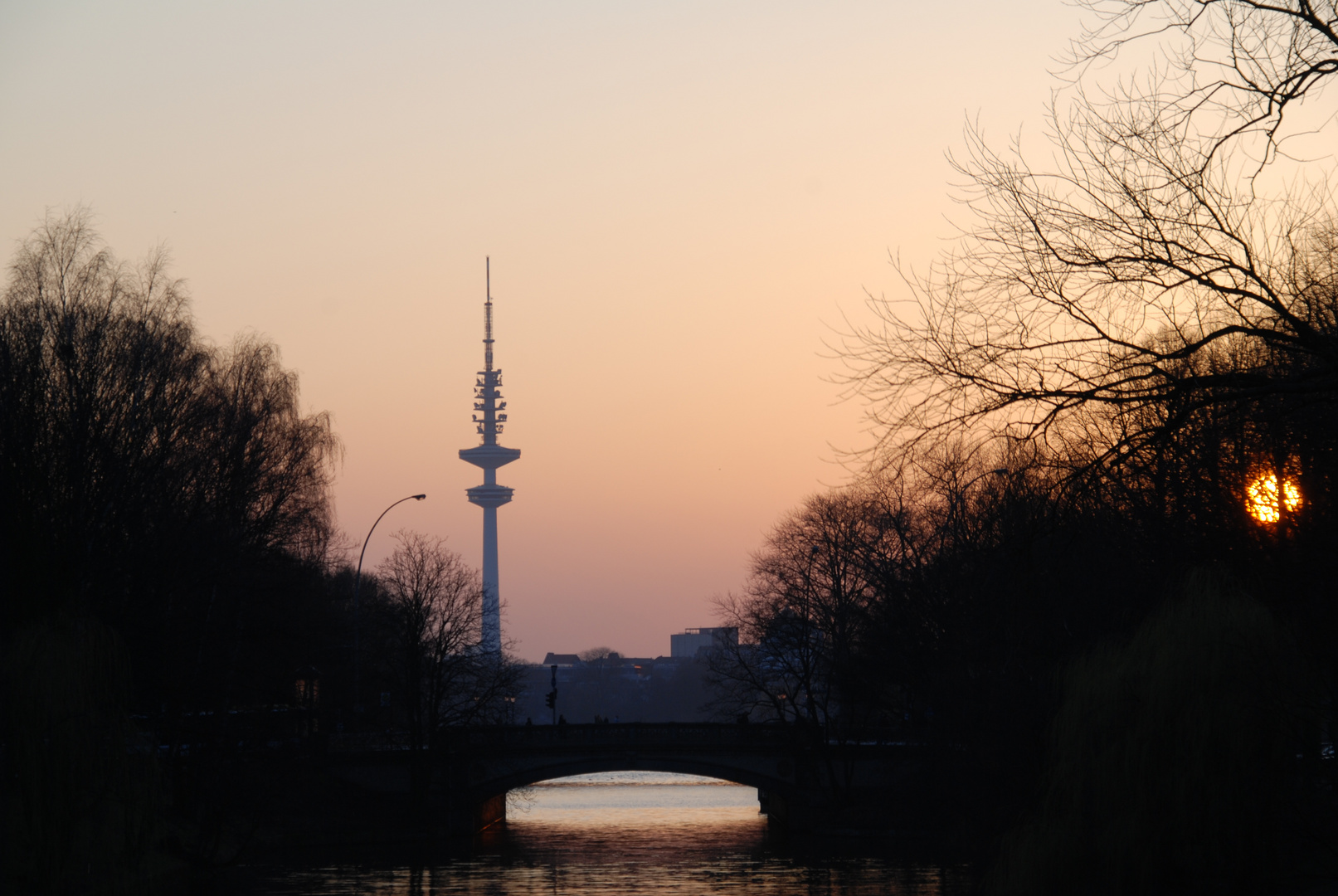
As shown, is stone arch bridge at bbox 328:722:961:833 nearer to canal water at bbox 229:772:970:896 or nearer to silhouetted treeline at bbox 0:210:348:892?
canal water at bbox 229:772:970:896

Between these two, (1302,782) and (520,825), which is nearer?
(1302,782)

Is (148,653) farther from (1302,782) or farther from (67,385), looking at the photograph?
(1302,782)

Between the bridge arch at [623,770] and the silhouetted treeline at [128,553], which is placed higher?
the silhouetted treeline at [128,553]

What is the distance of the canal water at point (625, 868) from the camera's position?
40531 millimetres

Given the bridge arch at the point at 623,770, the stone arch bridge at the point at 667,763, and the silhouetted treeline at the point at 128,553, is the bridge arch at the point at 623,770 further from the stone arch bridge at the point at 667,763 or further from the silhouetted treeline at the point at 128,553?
the silhouetted treeline at the point at 128,553

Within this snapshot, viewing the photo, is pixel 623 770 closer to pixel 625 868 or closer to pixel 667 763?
pixel 667 763

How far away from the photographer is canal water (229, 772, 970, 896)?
40.5 meters

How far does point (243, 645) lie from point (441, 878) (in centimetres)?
1008

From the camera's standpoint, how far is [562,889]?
42.0 metres

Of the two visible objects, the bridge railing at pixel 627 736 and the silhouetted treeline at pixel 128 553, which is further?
the bridge railing at pixel 627 736

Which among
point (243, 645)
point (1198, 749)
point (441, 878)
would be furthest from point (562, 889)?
point (1198, 749)

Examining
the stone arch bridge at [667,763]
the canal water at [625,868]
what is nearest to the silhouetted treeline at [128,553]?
the canal water at [625,868]

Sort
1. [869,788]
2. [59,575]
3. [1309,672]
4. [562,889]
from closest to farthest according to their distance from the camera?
[1309,672] → [59,575] → [562,889] → [869,788]

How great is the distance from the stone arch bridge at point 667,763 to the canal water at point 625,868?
7.98ft
